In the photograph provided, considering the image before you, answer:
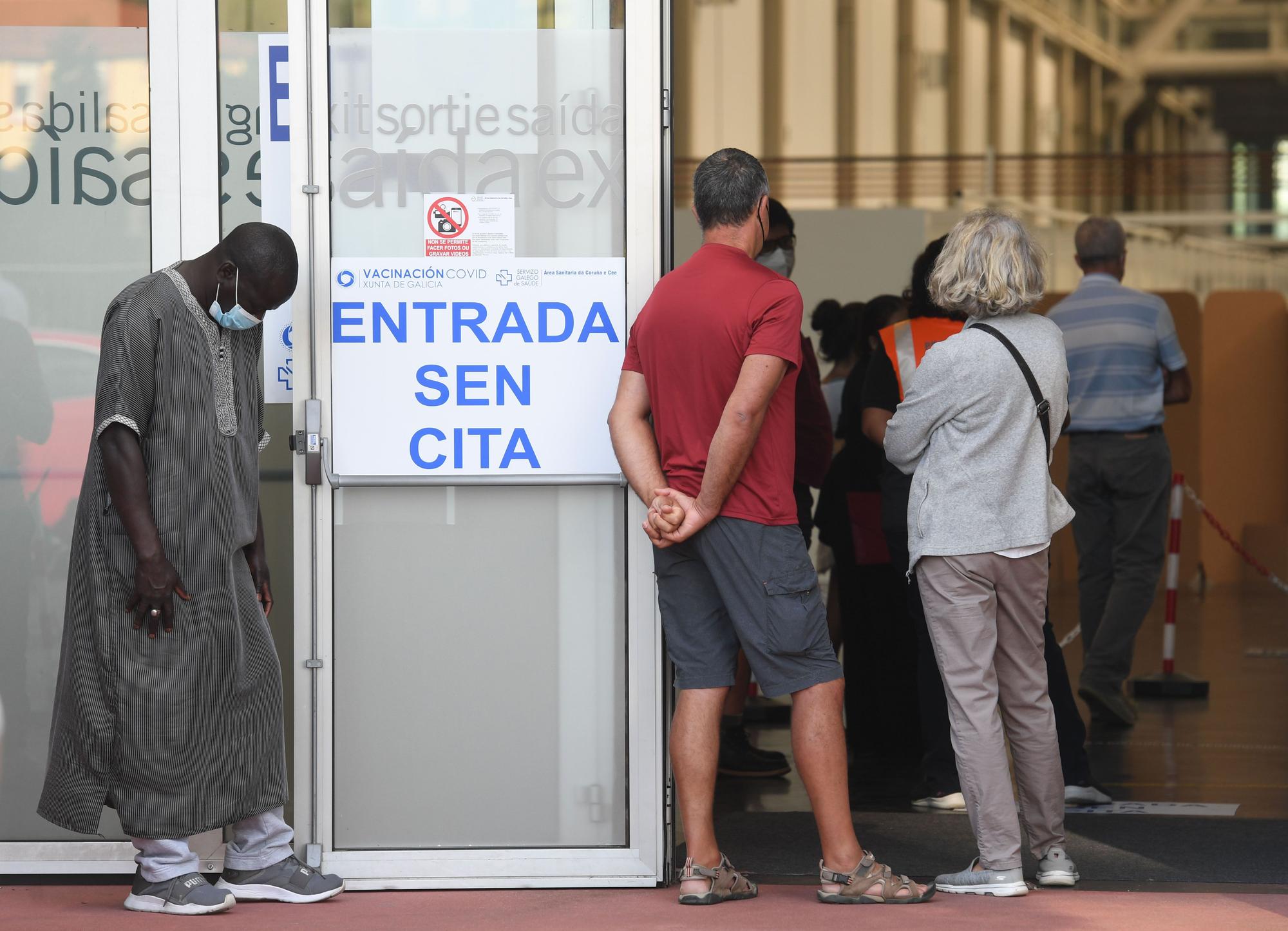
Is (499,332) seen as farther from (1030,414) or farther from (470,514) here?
(1030,414)

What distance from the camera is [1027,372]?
147 inches

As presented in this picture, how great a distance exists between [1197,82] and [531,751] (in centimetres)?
1795

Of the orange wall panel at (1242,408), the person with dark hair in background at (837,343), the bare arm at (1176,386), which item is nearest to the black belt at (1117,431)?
the bare arm at (1176,386)

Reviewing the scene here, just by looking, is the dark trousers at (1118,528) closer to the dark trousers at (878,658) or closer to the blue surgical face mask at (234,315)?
the dark trousers at (878,658)

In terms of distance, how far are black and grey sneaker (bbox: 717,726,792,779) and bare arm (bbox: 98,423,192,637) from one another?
242 cm

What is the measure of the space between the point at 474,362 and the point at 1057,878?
1842 mm

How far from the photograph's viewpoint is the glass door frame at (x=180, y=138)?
12.7 feet

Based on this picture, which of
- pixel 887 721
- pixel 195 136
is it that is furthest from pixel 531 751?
pixel 887 721

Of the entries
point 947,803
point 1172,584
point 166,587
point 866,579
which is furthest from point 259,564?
point 1172,584

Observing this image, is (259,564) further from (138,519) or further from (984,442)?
(984,442)

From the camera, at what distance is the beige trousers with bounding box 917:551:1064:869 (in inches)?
148

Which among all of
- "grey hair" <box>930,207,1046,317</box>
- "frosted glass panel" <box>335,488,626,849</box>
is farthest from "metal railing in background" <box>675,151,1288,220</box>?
"frosted glass panel" <box>335,488,626,849</box>

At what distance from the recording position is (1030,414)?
12.3 feet

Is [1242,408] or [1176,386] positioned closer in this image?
[1176,386]
